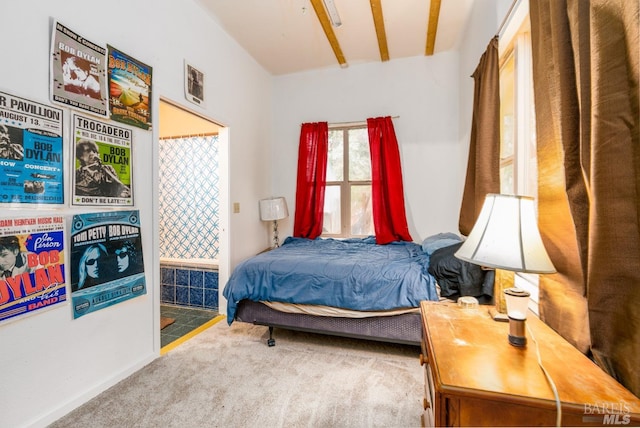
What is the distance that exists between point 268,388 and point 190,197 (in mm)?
2518

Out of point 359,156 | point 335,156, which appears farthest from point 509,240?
point 335,156

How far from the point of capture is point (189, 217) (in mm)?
3559

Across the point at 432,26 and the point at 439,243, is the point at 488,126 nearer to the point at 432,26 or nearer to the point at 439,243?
the point at 439,243

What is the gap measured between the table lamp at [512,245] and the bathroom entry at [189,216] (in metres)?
2.71

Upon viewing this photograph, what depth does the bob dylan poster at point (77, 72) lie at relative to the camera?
59.8 inches

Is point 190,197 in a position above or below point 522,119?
below

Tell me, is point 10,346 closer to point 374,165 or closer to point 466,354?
point 466,354

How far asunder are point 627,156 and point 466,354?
27.3 inches

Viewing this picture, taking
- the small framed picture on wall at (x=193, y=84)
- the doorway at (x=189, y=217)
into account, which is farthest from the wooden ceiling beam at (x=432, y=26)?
the doorway at (x=189, y=217)

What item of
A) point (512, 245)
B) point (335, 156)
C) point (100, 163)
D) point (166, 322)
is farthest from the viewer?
point (335, 156)

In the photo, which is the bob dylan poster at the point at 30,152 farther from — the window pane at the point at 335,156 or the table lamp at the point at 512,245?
the window pane at the point at 335,156

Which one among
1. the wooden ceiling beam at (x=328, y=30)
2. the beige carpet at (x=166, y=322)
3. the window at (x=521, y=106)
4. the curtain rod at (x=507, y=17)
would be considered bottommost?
the beige carpet at (x=166, y=322)

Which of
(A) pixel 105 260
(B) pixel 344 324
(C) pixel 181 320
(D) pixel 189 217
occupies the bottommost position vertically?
(C) pixel 181 320

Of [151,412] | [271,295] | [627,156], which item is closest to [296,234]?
[271,295]
